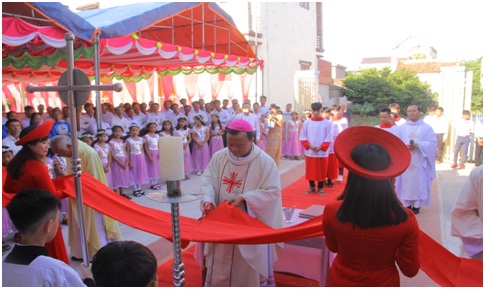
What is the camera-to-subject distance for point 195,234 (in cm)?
307

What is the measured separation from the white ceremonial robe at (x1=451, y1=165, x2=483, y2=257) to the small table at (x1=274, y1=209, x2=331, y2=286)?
4.49ft

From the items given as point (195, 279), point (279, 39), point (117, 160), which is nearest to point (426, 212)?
point (195, 279)

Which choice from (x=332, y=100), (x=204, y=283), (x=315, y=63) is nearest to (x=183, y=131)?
(x=204, y=283)

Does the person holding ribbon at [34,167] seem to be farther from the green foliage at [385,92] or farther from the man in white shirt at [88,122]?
the green foliage at [385,92]

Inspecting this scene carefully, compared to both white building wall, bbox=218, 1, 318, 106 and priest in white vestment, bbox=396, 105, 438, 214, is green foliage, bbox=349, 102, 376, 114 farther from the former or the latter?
priest in white vestment, bbox=396, 105, 438, 214

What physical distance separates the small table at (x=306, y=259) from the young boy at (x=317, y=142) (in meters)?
3.62

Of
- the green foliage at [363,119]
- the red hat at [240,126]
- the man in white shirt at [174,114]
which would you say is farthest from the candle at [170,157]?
the green foliage at [363,119]

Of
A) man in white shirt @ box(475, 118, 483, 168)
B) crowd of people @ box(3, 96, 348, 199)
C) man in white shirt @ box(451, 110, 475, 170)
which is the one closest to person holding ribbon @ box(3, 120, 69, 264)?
crowd of people @ box(3, 96, 348, 199)

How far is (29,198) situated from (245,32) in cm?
1599

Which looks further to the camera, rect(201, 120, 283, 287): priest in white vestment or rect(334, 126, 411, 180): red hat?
rect(201, 120, 283, 287): priest in white vestment

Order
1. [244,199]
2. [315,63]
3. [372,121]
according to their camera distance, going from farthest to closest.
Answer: [372,121]
[315,63]
[244,199]

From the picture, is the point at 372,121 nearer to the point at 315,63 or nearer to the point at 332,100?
the point at 332,100

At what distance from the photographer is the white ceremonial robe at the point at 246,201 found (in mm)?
3359

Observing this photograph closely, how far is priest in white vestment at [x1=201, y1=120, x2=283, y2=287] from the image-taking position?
3.33 m
